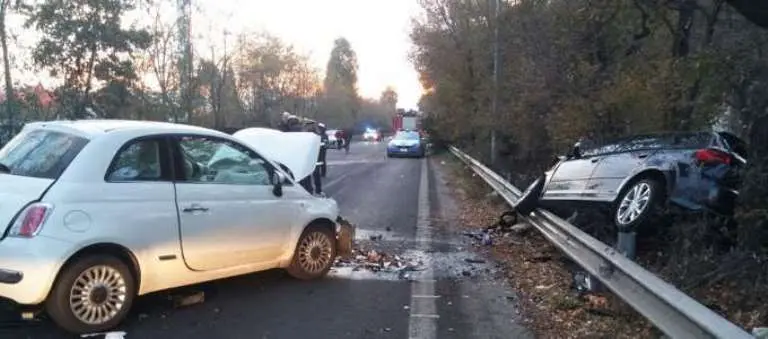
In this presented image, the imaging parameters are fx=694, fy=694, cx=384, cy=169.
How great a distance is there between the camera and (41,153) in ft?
17.7

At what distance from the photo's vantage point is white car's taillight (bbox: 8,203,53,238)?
4781 mm

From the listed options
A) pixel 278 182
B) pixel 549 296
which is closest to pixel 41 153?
pixel 278 182

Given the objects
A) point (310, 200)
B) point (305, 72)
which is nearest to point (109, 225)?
point (310, 200)

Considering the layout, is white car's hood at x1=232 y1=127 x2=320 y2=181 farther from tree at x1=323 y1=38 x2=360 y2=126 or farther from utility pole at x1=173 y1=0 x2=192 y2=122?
tree at x1=323 y1=38 x2=360 y2=126

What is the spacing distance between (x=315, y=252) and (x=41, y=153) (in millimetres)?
2773

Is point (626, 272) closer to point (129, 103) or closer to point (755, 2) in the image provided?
point (755, 2)

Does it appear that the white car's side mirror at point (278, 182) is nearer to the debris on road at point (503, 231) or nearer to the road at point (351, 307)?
the road at point (351, 307)

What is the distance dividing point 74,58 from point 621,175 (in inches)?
659

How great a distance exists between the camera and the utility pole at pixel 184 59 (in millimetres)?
28936

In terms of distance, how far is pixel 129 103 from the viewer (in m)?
23.6

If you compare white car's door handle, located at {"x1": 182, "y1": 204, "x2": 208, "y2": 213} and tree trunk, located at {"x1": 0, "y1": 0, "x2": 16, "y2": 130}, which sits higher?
tree trunk, located at {"x1": 0, "y1": 0, "x2": 16, "y2": 130}

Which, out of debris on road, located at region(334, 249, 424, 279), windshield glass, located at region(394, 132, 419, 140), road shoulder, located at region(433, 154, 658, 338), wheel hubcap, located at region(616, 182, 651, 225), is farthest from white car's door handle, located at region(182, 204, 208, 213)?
windshield glass, located at region(394, 132, 419, 140)

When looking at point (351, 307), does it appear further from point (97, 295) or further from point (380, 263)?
point (97, 295)

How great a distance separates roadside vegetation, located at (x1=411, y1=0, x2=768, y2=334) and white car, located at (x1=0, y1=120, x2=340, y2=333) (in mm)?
3783
